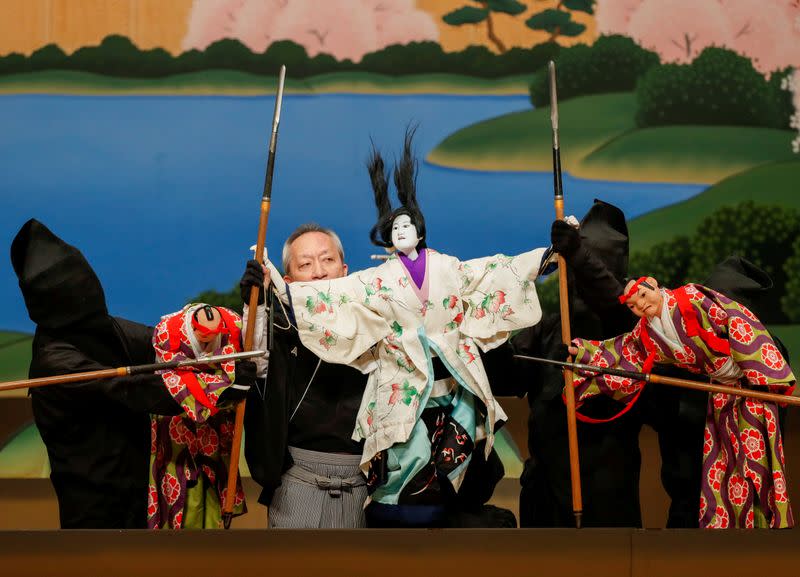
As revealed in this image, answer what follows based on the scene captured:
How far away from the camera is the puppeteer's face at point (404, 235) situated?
11.3ft

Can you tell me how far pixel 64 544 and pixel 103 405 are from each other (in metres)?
0.66

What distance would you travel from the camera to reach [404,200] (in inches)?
142

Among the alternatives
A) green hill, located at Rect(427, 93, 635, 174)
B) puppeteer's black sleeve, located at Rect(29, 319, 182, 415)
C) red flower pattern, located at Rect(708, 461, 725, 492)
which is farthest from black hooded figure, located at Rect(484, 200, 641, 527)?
green hill, located at Rect(427, 93, 635, 174)

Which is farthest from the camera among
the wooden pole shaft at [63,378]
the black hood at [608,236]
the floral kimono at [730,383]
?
the black hood at [608,236]

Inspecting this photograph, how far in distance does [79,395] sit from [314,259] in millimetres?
967

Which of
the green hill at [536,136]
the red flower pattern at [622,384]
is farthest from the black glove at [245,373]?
the green hill at [536,136]

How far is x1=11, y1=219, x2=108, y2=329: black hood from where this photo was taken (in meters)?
3.45

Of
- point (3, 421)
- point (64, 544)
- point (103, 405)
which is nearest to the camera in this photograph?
point (64, 544)

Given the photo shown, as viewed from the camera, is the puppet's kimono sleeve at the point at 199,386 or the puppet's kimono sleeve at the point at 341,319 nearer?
the puppet's kimono sleeve at the point at 199,386

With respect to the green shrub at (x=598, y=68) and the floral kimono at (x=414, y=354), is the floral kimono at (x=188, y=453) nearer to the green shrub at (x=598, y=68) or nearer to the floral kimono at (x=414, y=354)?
the floral kimono at (x=414, y=354)

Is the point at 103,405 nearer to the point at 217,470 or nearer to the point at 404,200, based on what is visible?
the point at 217,470

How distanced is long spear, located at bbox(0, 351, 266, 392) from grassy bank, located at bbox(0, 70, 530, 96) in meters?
2.66

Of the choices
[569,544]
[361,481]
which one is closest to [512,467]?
[361,481]

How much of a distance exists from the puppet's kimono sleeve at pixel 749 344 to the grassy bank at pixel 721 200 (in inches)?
93.5
